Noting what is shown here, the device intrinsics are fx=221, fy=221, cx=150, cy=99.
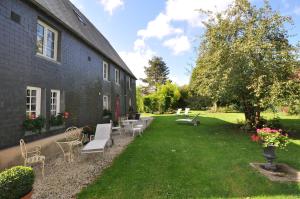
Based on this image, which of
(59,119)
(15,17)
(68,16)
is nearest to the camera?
(15,17)

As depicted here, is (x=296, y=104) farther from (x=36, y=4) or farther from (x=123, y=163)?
(x=36, y=4)

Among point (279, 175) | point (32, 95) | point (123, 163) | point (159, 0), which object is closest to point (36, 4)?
point (32, 95)

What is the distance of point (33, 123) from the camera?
24.8 ft

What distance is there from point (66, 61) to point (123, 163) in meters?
5.85

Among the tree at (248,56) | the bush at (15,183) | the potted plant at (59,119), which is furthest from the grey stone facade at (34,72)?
the tree at (248,56)

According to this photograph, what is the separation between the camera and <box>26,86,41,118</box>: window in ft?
26.3

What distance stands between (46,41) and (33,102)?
8.53 feet

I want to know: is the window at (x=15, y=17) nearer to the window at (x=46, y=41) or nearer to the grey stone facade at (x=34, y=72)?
the grey stone facade at (x=34, y=72)

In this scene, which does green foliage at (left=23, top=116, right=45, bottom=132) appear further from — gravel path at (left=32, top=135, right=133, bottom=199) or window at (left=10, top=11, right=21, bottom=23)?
window at (left=10, top=11, right=21, bottom=23)

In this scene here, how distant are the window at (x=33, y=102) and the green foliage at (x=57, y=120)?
27.8 inches

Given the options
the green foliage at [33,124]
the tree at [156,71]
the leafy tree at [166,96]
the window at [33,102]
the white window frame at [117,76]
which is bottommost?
the green foliage at [33,124]

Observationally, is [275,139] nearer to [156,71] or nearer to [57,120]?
A: [57,120]

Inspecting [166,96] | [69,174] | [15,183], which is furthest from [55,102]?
[166,96]

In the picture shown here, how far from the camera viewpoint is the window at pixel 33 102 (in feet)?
26.3
